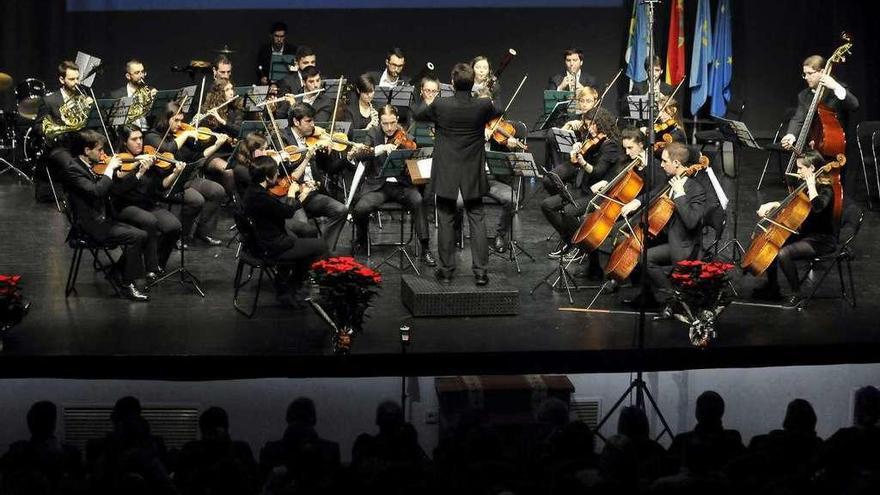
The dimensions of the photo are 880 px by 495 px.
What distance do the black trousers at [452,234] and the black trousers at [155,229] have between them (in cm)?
197

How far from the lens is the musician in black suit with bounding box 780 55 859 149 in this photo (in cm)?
1106

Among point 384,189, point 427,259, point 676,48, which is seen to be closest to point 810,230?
point 427,259

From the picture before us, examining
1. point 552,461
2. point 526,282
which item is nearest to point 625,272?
point 526,282

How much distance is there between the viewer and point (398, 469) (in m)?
5.77

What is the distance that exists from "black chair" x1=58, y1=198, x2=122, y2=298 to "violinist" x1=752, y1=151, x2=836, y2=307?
4.69 meters

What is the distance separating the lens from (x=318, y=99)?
12.5 metres

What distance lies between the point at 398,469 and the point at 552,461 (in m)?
0.85

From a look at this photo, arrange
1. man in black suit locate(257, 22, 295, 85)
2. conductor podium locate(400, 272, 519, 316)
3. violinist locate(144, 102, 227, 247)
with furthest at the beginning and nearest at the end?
1. man in black suit locate(257, 22, 295, 85)
2. violinist locate(144, 102, 227, 247)
3. conductor podium locate(400, 272, 519, 316)

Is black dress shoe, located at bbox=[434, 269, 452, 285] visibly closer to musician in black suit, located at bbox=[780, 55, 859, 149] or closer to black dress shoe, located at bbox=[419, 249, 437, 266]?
black dress shoe, located at bbox=[419, 249, 437, 266]

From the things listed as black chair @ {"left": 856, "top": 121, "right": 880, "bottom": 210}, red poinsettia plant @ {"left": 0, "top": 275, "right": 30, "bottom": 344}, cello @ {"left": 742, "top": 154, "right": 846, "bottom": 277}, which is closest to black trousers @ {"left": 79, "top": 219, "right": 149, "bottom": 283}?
red poinsettia plant @ {"left": 0, "top": 275, "right": 30, "bottom": 344}

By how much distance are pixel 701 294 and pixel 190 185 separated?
15.4ft

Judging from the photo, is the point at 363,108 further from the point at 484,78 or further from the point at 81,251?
the point at 81,251

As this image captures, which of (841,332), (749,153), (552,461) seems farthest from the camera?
(749,153)

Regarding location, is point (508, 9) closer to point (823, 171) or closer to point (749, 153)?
point (749, 153)
